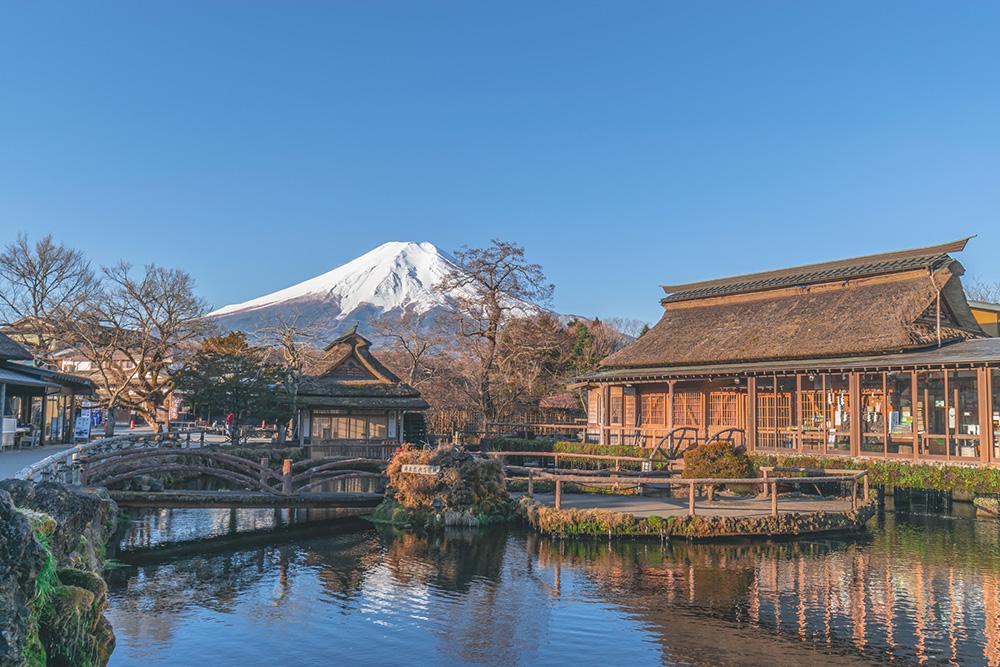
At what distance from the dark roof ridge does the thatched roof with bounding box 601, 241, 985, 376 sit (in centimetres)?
6

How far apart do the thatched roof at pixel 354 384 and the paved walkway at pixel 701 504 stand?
10651 mm

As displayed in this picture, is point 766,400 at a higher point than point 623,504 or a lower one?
higher

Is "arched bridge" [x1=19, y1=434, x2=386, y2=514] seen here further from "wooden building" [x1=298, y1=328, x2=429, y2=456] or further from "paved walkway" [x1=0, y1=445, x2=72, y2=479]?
"wooden building" [x1=298, y1=328, x2=429, y2=456]

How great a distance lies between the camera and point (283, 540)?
19.0m

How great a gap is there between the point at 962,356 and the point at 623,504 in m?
11.6

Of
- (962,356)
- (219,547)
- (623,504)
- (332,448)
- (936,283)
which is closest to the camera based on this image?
(219,547)

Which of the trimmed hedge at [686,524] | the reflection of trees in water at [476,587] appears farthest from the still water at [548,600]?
the trimmed hedge at [686,524]

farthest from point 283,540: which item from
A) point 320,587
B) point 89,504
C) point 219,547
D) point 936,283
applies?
point 936,283

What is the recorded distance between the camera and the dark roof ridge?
2962cm

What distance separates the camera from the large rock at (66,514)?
10.7m

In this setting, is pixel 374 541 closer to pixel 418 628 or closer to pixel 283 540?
pixel 283 540

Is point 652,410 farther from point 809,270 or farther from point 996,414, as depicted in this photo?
point 996,414

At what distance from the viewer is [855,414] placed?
25.7 meters

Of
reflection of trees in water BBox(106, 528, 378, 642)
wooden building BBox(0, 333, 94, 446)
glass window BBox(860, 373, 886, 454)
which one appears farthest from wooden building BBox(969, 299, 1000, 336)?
wooden building BBox(0, 333, 94, 446)
